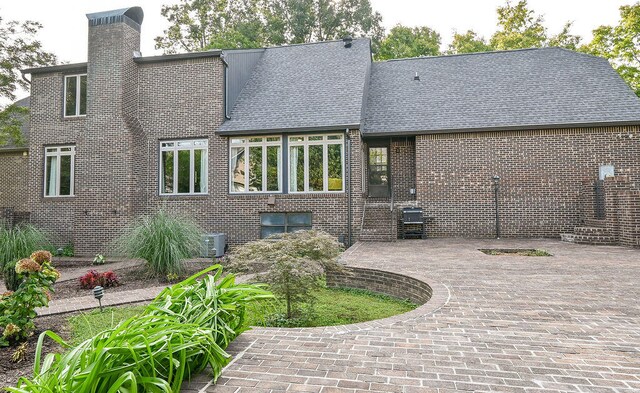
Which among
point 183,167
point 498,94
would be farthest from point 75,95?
point 498,94

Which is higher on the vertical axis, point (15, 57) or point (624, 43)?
point (624, 43)

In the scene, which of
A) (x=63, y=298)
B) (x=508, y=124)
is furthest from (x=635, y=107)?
(x=63, y=298)

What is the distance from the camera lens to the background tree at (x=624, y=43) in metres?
17.6

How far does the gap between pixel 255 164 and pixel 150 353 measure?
33.2ft

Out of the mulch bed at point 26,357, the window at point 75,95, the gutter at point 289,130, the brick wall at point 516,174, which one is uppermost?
the window at point 75,95

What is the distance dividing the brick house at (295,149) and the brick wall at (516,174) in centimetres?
3

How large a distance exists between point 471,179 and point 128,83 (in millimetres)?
11314

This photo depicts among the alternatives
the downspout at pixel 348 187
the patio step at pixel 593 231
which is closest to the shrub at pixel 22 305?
the downspout at pixel 348 187

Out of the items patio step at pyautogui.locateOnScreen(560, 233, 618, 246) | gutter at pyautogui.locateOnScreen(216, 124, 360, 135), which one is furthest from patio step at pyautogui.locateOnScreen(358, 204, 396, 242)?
patio step at pyautogui.locateOnScreen(560, 233, 618, 246)

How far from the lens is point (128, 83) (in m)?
11.9

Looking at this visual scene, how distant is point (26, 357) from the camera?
3.31 meters

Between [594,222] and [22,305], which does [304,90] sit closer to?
[594,222]

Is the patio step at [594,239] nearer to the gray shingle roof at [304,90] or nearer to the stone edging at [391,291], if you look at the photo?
the gray shingle roof at [304,90]

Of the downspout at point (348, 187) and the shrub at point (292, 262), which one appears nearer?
the shrub at point (292, 262)
